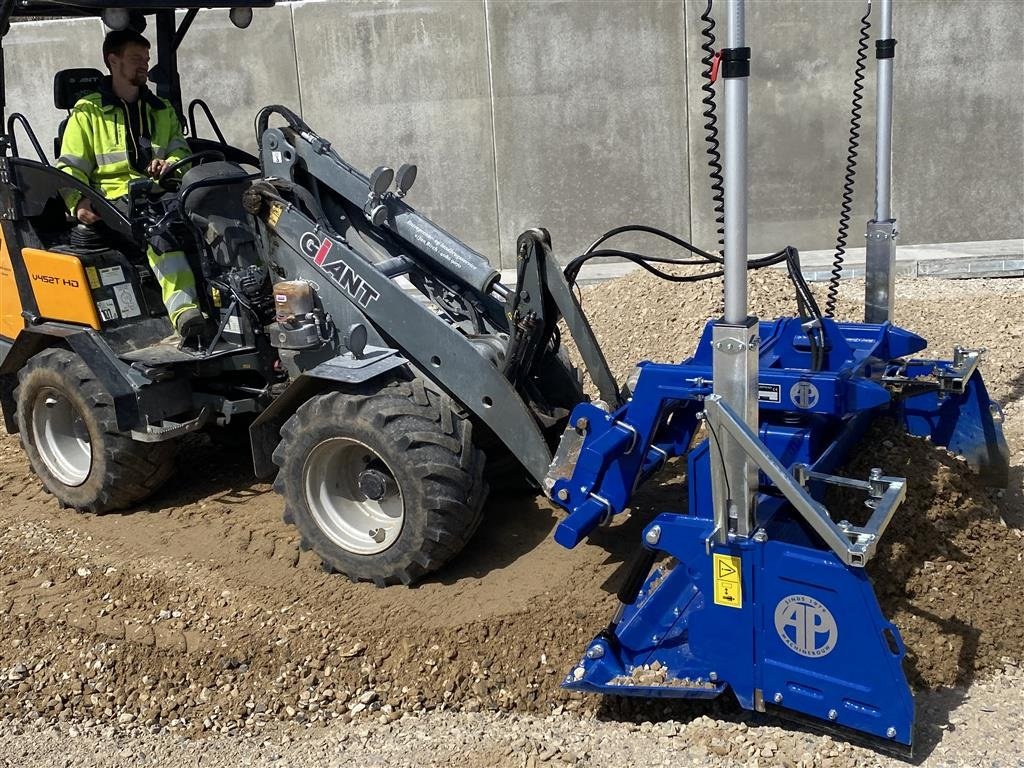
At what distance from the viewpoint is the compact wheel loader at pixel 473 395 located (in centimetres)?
332

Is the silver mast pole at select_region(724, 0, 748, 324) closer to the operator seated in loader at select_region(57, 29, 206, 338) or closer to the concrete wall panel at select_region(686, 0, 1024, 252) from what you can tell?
the operator seated in loader at select_region(57, 29, 206, 338)

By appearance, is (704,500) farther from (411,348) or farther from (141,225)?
(141,225)

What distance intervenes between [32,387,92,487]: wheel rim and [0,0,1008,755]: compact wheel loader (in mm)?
13

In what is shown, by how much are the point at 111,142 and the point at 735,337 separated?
138 inches

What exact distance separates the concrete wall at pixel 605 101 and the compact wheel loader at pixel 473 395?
16.8ft

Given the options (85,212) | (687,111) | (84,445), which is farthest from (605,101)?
(84,445)

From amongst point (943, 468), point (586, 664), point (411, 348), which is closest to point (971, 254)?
point (943, 468)

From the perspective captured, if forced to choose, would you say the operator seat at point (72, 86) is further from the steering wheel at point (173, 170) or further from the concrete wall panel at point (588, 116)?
the concrete wall panel at point (588, 116)

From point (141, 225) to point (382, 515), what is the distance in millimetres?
1864

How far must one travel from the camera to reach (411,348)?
15.2 ft

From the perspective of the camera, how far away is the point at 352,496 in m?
4.79

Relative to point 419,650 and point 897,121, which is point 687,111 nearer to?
point 897,121

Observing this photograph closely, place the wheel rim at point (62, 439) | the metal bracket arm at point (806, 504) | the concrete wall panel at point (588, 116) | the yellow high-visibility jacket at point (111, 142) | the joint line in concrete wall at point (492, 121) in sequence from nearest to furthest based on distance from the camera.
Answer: the metal bracket arm at point (806, 504) < the yellow high-visibility jacket at point (111, 142) < the wheel rim at point (62, 439) < the concrete wall panel at point (588, 116) < the joint line in concrete wall at point (492, 121)

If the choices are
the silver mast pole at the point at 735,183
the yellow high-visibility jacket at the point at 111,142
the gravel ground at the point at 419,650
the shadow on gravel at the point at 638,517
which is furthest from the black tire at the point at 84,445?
the silver mast pole at the point at 735,183
